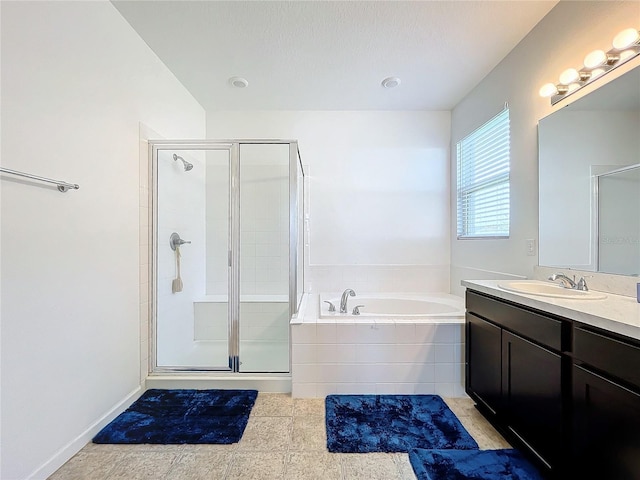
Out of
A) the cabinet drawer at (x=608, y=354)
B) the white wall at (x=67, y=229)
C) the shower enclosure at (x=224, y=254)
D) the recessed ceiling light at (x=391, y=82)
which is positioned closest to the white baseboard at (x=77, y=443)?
the white wall at (x=67, y=229)

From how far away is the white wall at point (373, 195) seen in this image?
3145 mm

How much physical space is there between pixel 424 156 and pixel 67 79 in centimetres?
296

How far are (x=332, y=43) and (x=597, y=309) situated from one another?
215cm

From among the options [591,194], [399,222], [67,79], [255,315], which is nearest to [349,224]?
[399,222]

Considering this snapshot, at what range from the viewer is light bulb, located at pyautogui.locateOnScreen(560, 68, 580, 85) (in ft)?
5.26

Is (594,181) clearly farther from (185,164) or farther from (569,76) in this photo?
(185,164)

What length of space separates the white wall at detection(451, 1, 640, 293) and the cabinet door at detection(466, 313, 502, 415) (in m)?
0.62

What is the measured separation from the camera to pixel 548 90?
69.6 inches

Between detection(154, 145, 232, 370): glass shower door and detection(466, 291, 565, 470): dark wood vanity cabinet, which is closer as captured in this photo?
detection(466, 291, 565, 470): dark wood vanity cabinet

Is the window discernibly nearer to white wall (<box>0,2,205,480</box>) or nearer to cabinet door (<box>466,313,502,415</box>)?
cabinet door (<box>466,313,502,415</box>)

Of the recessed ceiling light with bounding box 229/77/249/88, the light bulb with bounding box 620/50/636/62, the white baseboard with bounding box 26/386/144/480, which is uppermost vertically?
the recessed ceiling light with bounding box 229/77/249/88

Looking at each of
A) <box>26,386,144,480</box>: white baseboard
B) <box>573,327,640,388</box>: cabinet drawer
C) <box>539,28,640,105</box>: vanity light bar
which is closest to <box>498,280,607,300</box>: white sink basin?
<box>573,327,640,388</box>: cabinet drawer

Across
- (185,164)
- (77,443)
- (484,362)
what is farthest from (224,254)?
(484,362)

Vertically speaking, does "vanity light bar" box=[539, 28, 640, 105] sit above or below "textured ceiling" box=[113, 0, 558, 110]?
below
